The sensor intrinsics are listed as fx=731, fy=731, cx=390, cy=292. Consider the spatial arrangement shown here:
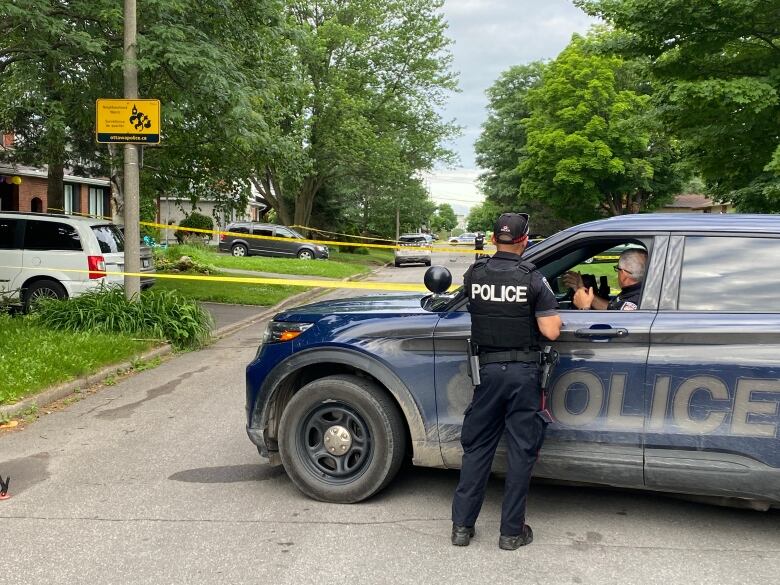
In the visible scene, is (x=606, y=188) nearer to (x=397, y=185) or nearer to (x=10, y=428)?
(x=397, y=185)

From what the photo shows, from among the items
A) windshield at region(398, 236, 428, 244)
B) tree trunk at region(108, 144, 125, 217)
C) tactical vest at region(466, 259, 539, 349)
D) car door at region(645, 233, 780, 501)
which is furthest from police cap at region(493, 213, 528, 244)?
windshield at region(398, 236, 428, 244)

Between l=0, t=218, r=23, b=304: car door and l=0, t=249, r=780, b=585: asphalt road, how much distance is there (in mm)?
7630

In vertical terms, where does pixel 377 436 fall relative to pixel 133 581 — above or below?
above

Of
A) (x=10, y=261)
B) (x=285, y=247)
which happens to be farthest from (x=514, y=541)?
(x=285, y=247)

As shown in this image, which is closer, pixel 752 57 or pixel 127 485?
pixel 127 485

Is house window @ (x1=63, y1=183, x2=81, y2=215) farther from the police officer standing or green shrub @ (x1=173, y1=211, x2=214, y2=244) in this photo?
the police officer standing

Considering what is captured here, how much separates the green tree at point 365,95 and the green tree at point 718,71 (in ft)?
58.4

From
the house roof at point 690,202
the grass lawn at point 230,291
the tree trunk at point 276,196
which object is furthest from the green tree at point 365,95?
the house roof at point 690,202

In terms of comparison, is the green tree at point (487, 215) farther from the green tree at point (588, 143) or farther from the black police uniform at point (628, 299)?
the black police uniform at point (628, 299)

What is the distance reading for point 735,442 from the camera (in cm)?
374

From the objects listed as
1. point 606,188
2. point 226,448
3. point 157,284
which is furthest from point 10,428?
point 606,188

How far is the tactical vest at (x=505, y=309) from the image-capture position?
3730 millimetres

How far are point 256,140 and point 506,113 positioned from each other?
47.9m

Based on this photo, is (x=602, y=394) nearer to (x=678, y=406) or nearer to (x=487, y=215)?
(x=678, y=406)
